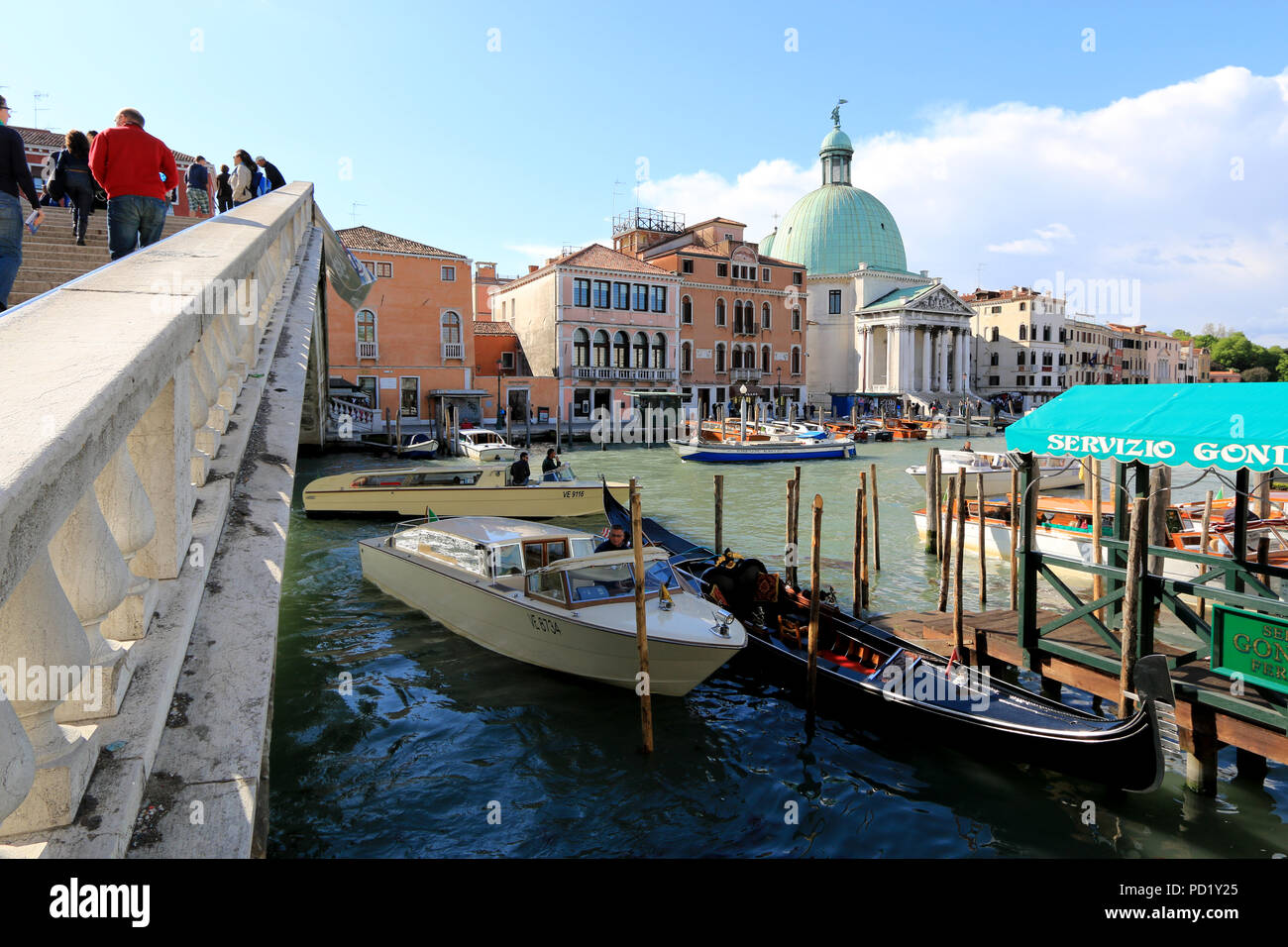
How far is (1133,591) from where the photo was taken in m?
5.45

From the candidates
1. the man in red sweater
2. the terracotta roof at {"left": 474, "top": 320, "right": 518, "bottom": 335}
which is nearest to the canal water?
the man in red sweater

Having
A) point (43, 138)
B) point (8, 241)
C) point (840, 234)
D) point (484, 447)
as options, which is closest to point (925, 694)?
point (8, 241)

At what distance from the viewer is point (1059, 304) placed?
66.4 meters

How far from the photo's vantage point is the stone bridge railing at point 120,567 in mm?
1253

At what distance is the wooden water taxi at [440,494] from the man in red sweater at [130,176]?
A: 11.4m

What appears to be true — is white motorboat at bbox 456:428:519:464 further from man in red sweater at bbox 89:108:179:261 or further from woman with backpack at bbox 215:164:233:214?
man in red sweater at bbox 89:108:179:261

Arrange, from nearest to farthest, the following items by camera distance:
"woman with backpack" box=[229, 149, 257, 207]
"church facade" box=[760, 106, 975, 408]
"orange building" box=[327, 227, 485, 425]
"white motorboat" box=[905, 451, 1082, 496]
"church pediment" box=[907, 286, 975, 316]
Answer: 1. "woman with backpack" box=[229, 149, 257, 207]
2. "white motorboat" box=[905, 451, 1082, 496]
3. "orange building" box=[327, 227, 485, 425]
4. "church pediment" box=[907, 286, 975, 316]
5. "church facade" box=[760, 106, 975, 408]

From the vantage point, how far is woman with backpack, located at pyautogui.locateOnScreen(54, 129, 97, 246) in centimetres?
580

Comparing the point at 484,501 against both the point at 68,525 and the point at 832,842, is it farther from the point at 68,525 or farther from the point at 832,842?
the point at 68,525

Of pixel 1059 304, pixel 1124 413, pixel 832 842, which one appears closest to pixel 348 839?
pixel 832 842

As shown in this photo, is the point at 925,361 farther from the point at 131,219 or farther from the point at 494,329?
the point at 131,219

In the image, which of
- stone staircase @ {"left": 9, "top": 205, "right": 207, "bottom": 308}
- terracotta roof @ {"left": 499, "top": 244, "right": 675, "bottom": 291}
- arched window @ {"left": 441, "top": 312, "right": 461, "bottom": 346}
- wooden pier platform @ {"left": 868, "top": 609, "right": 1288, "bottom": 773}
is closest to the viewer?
wooden pier platform @ {"left": 868, "top": 609, "right": 1288, "bottom": 773}

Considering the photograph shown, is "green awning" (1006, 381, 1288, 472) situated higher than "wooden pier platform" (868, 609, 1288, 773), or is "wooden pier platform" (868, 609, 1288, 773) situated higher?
"green awning" (1006, 381, 1288, 472)

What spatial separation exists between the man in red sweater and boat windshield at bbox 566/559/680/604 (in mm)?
4347
